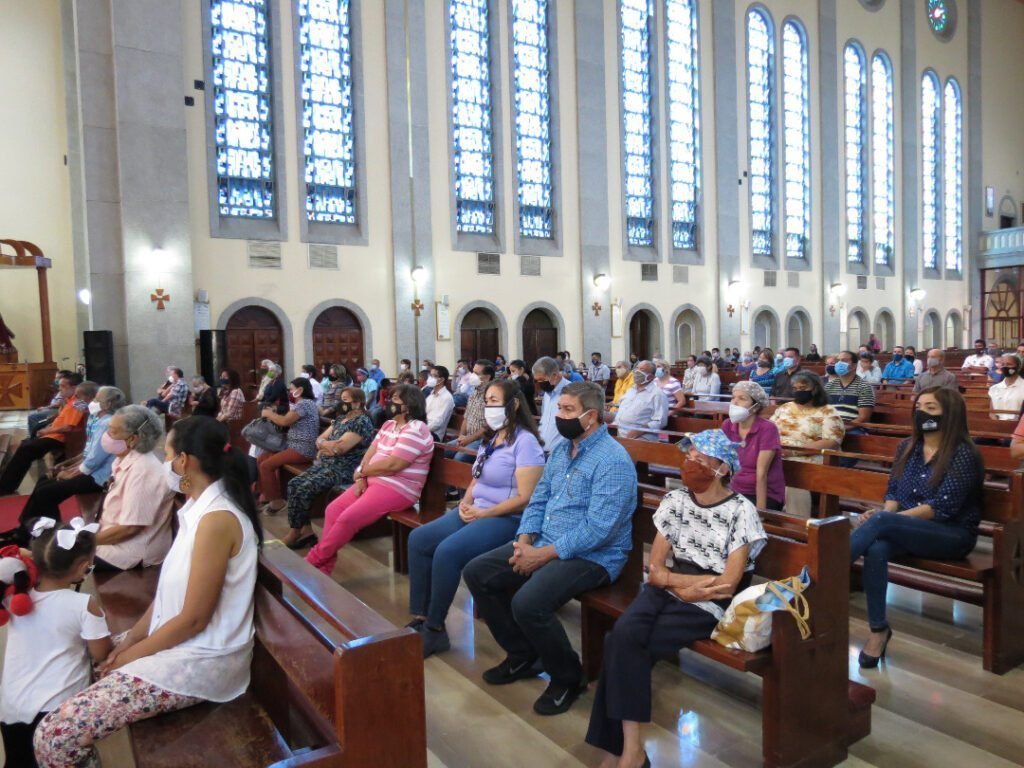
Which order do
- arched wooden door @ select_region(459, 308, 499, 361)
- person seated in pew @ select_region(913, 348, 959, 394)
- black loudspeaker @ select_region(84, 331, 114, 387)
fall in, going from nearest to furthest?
person seated in pew @ select_region(913, 348, 959, 394) → black loudspeaker @ select_region(84, 331, 114, 387) → arched wooden door @ select_region(459, 308, 499, 361)

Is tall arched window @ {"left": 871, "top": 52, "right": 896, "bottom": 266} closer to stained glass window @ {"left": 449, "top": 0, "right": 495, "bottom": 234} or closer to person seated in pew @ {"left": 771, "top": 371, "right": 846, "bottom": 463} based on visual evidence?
stained glass window @ {"left": 449, "top": 0, "right": 495, "bottom": 234}

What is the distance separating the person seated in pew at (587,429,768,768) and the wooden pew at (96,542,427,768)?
3.05 ft

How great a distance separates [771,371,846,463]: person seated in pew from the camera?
16.1 ft

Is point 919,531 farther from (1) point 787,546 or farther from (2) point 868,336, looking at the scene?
(2) point 868,336

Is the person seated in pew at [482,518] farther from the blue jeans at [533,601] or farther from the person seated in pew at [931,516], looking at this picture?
the person seated in pew at [931,516]

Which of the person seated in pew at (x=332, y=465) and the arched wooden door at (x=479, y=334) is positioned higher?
the arched wooden door at (x=479, y=334)

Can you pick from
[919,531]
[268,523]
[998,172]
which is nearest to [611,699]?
[919,531]

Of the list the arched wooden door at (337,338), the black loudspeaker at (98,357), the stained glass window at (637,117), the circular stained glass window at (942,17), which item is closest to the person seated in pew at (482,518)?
the black loudspeaker at (98,357)

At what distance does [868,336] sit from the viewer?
23.2 metres

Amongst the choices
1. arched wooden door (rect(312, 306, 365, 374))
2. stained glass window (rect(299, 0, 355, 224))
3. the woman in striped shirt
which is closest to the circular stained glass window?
stained glass window (rect(299, 0, 355, 224))

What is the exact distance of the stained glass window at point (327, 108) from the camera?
1437 cm

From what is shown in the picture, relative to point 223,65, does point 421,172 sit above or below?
below

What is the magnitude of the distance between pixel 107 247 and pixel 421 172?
5.79m

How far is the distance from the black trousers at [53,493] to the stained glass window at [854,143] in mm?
22042
